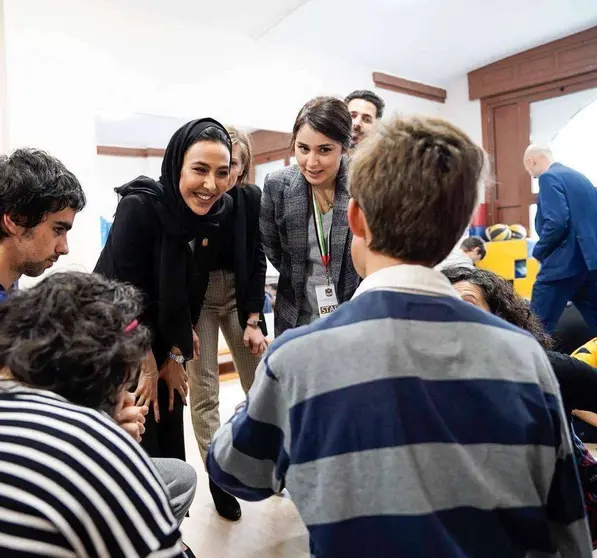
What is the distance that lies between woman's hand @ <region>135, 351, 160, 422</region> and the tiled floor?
55cm

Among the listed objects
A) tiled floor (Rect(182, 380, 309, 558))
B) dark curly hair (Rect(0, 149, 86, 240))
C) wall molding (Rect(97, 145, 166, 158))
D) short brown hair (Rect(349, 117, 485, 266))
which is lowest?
tiled floor (Rect(182, 380, 309, 558))

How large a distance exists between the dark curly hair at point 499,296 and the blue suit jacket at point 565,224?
2.26 metres

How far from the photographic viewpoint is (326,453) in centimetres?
69

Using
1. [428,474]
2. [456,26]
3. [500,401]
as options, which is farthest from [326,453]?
[456,26]

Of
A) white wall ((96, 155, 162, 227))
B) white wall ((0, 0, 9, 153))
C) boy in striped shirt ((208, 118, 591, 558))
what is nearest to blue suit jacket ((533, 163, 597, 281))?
white wall ((96, 155, 162, 227))

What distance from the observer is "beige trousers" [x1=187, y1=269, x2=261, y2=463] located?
2123 millimetres

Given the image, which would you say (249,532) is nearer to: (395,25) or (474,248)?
(474,248)

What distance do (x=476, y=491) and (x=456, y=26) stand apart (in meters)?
4.98

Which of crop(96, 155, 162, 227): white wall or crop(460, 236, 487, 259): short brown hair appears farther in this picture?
crop(460, 236, 487, 259): short brown hair

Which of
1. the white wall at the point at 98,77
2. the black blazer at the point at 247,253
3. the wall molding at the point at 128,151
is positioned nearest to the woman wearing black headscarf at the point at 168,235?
the black blazer at the point at 247,253

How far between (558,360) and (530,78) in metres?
5.22

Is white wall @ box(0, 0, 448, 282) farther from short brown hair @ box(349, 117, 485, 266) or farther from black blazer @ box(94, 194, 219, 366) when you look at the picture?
short brown hair @ box(349, 117, 485, 266)

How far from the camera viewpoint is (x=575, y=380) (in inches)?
48.9

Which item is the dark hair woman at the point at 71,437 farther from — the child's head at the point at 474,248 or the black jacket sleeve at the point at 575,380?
the child's head at the point at 474,248
